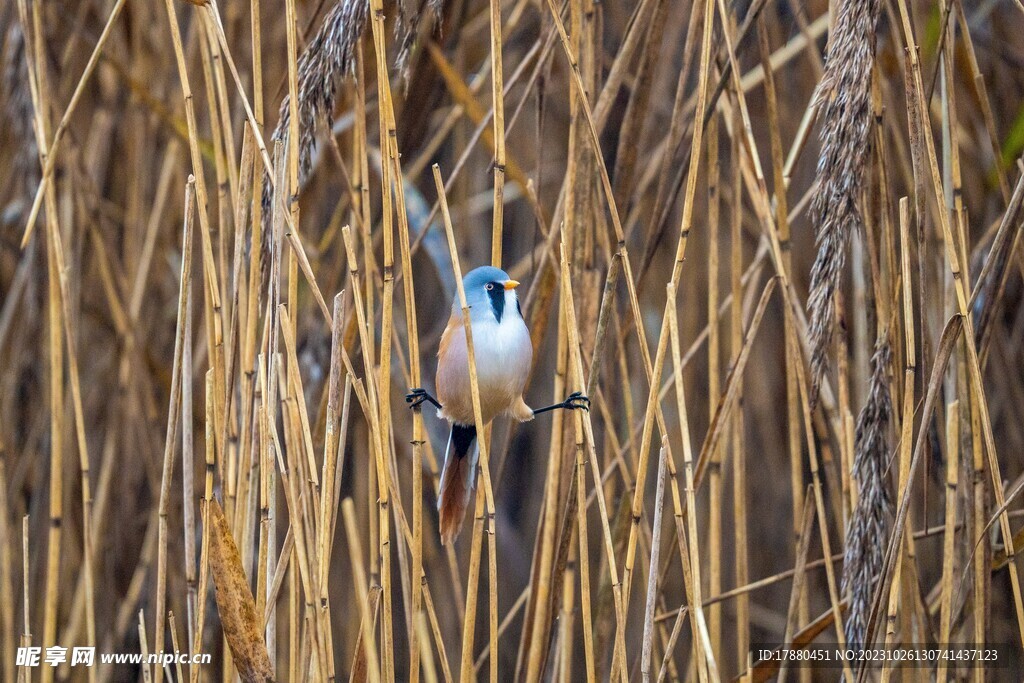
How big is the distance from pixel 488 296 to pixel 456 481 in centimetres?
37

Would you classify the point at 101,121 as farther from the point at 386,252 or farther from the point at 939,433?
the point at 939,433

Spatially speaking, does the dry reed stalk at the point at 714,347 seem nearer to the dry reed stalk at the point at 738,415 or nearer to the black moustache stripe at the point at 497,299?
the dry reed stalk at the point at 738,415

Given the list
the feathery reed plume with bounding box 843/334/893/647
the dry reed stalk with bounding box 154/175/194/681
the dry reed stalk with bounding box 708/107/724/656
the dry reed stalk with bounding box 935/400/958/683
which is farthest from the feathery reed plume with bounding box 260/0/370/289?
the dry reed stalk with bounding box 935/400/958/683

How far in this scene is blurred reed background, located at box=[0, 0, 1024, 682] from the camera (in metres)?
1.35

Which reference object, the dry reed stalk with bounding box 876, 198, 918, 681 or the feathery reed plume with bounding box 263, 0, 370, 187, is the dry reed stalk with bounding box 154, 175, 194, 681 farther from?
the dry reed stalk with bounding box 876, 198, 918, 681

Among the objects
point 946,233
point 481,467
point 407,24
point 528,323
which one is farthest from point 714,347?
point 407,24

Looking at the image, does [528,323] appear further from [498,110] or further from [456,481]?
[498,110]

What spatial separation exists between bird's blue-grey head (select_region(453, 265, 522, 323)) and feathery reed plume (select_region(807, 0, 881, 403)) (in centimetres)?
54

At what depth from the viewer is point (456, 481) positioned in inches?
66.2

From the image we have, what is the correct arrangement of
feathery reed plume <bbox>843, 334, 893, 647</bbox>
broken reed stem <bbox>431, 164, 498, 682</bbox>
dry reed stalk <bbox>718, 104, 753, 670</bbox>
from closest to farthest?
broken reed stem <bbox>431, 164, 498, 682</bbox>, feathery reed plume <bbox>843, 334, 893, 647</bbox>, dry reed stalk <bbox>718, 104, 753, 670</bbox>

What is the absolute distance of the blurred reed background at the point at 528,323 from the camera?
4.44 ft

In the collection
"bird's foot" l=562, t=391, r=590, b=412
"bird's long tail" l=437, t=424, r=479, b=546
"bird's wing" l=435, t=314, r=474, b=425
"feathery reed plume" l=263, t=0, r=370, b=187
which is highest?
"feathery reed plume" l=263, t=0, r=370, b=187

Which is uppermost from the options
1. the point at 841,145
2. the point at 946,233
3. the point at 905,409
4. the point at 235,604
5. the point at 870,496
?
the point at 841,145

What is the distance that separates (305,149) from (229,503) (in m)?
0.62
